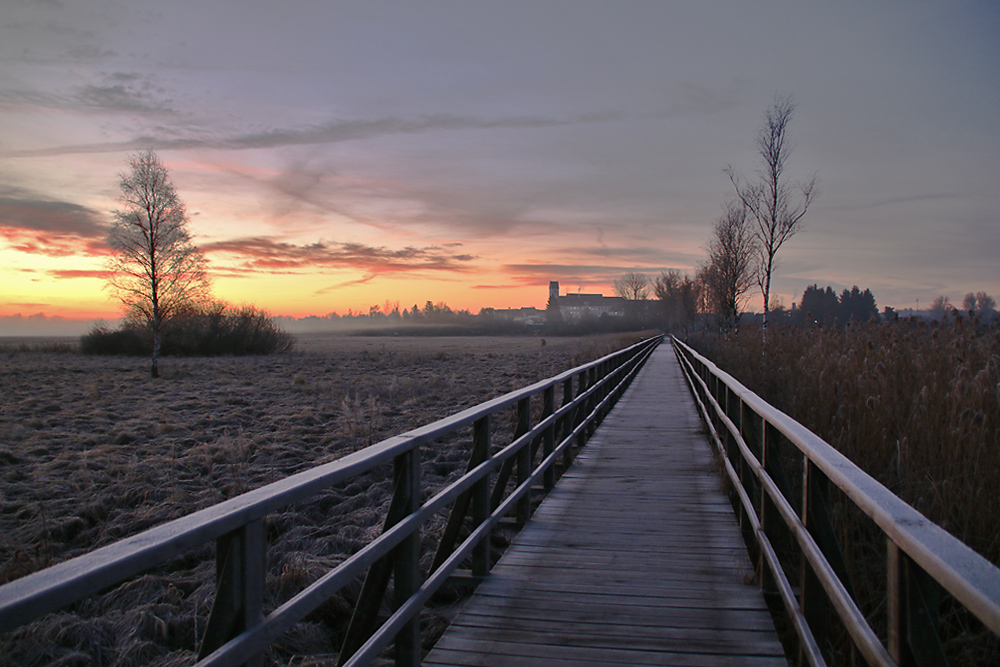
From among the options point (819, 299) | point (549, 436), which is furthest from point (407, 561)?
point (819, 299)

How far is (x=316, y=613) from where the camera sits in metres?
4.34

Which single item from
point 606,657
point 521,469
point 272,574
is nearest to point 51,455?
point 272,574

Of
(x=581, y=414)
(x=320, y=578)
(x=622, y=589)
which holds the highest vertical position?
(x=320, y=578)

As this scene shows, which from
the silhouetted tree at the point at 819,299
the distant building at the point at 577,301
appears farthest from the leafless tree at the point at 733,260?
the distant building at the point at 577,301

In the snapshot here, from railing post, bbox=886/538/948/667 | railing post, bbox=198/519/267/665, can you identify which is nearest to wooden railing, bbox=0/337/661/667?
railing post, bbox=198/519/267/665

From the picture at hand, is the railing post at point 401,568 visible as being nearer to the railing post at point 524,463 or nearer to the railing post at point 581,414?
the railing post at point 524,463

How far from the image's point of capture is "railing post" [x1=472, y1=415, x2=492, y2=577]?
380cm

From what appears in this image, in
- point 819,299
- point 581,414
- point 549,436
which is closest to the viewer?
point 549,436

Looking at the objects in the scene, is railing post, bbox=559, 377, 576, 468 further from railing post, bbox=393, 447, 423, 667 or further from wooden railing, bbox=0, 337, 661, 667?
railing post, bbox=393, 447, 423, 667

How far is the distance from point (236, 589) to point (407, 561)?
1234 millimetres

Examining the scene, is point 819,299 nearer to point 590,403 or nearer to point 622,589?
point 590,403

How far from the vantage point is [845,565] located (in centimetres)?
239

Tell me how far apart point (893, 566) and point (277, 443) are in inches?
390

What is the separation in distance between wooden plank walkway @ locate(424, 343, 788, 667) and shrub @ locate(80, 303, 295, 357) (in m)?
42.0
